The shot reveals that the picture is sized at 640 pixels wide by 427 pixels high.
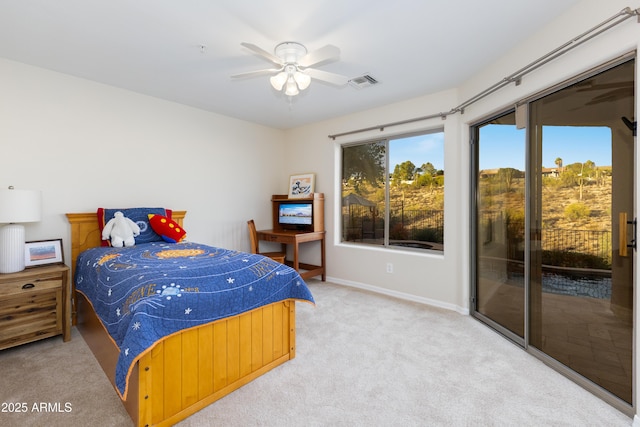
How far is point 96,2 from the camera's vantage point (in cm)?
189

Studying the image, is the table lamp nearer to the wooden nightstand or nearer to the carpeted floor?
the wooden nightstand

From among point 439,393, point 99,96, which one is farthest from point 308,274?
point 99,96

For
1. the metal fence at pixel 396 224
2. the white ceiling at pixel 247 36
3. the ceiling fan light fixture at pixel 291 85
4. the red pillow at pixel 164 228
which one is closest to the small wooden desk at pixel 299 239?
the metal fence at pixel 396 224

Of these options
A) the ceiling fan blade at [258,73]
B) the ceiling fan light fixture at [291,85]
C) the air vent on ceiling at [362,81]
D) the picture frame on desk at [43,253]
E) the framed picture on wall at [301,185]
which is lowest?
the picture frame on desk at [43,253]

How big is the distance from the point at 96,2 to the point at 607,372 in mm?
3969

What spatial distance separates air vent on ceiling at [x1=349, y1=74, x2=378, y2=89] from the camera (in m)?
3.02

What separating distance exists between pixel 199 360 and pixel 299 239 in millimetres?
2409

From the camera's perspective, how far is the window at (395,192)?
365 centimetres

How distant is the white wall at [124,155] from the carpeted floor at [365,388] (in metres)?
1.46

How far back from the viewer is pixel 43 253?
2.70m

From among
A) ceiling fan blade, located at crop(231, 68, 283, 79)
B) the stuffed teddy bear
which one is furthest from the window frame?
the stuffed teddy bear

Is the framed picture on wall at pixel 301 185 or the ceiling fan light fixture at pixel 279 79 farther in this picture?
the framed picture on wall at pixel 301 185

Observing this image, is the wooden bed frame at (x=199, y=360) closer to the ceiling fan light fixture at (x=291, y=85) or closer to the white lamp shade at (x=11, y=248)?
the white lamp shade at (x=11, y=248)

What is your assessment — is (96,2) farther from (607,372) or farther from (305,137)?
(607,372)
